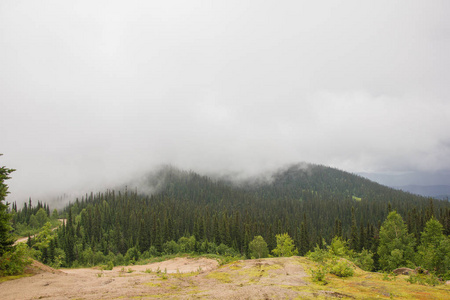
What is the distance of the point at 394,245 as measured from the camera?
5838 centimetres

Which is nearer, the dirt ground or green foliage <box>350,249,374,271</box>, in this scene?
the dirt ground

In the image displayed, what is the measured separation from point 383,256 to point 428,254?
1495 centimetres

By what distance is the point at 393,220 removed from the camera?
206ft

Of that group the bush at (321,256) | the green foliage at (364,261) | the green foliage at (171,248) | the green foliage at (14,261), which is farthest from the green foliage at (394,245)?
the green foliage at (14,261)

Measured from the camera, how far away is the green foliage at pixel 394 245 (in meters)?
55.4

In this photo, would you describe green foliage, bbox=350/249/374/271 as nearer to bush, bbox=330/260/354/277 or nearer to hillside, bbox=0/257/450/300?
bush, bbox=330/260/354/277

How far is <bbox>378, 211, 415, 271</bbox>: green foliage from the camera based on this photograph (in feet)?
182

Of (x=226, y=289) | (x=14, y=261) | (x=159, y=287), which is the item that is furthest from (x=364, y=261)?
(x=14, y=261)

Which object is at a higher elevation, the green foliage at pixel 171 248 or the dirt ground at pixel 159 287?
the dirt ground at pixel 159 287

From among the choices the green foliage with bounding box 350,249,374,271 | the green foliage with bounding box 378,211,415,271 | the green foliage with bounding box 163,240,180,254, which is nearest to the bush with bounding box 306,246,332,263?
the green foliage with bounding box 350,249,374,271

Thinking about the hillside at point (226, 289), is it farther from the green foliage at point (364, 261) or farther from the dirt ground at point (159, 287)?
the green foliage at point (364, 261)

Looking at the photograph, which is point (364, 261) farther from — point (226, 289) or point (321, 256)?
point (226, 289)

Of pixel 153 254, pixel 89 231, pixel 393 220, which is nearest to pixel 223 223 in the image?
pixel 153 254

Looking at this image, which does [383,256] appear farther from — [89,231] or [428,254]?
[89,231]
